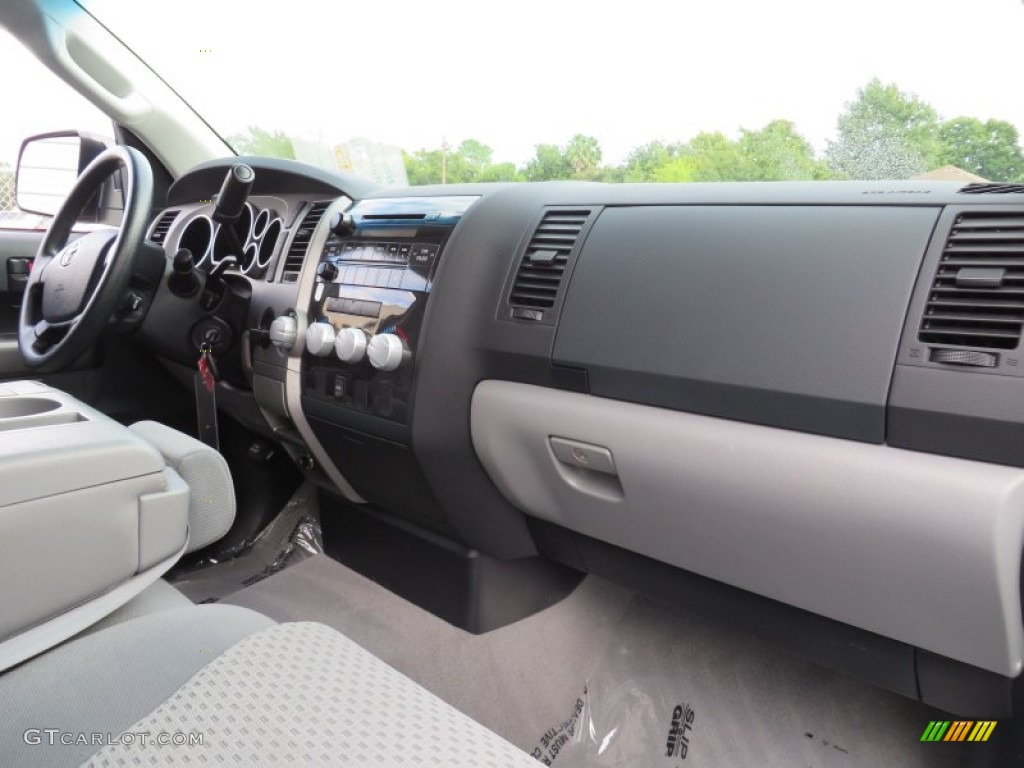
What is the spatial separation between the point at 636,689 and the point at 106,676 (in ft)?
3.75

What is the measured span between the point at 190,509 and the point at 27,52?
6.09 feet

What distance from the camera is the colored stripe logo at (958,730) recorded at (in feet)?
3.80

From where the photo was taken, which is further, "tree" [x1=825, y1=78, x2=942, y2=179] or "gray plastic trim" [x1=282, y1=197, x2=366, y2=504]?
"gray plastic trim" [x1=282, y1=197, x2=366, y2=504]

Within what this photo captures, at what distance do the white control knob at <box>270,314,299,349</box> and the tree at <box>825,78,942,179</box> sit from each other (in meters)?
1.16

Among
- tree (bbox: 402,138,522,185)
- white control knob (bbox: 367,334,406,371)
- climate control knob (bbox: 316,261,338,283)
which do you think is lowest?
white control knob (bbox: 367,334,406,371)

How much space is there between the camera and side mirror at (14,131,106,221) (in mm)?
2576

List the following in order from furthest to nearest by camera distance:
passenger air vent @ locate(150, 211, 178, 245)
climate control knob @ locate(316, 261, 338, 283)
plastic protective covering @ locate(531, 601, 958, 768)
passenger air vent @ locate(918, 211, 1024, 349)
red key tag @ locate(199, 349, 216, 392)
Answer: passenger air vent @ locate(150, 211, 178, 245) < red key tag @ locate(199, 349, 216, 392) < climate control knob @ locate(316, 261, 338, 283) < plastic protective covering @ locate(531, 601, 958, 768) < passenger air vent @ locate(918, 211, 1024, 349)

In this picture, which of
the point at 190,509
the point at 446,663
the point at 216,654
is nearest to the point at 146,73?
the point at 190,509

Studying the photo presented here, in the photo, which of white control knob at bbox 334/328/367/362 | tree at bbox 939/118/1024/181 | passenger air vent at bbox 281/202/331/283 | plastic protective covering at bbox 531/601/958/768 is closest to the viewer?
tree at bbox 939/118/1024/181

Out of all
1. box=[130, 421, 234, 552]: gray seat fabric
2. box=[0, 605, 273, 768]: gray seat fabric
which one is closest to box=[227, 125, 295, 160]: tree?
box=[130, 421, 234, 552]: gray seat fabric

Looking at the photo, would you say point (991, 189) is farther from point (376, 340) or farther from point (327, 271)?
point (327, 271)

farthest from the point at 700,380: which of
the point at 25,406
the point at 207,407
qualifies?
the point at 207,407
